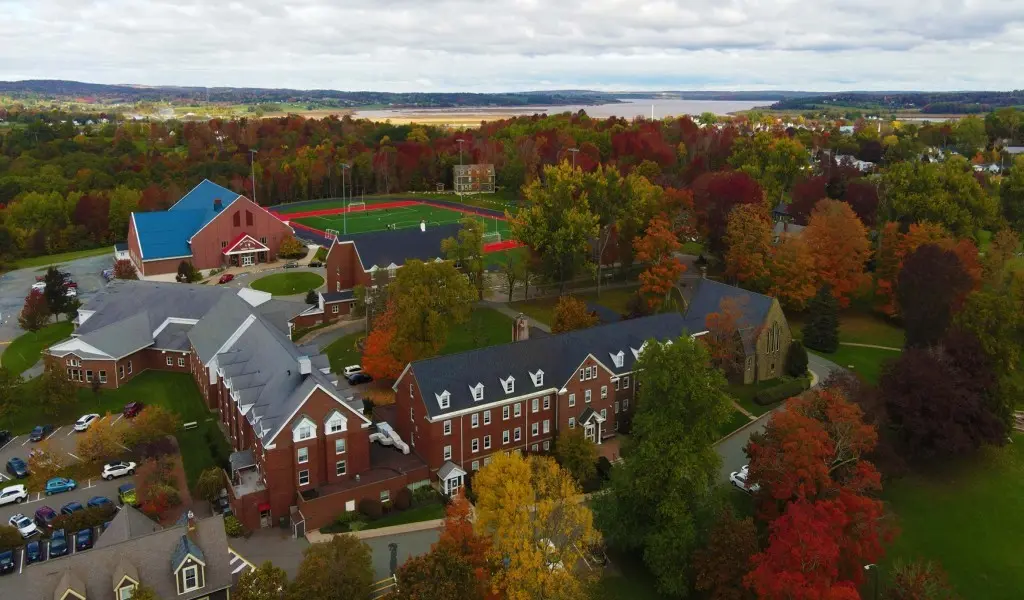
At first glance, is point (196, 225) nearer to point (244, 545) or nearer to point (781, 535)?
point (244, 545)

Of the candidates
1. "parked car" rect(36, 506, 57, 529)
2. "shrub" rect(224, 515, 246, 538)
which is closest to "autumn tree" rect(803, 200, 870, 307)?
"shrub" rect(224, 515, 246, 538)

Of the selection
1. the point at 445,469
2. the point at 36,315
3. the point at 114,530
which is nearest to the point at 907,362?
the point at 445,469

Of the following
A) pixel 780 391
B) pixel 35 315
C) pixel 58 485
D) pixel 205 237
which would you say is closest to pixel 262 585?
pixel 58 485

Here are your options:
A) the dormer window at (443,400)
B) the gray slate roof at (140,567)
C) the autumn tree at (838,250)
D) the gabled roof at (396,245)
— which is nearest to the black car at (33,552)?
the gray slate roof at (140,567)

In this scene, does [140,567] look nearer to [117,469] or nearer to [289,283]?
[117,469]

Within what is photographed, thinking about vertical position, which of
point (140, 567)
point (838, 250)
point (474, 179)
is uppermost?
point (474, 179)
